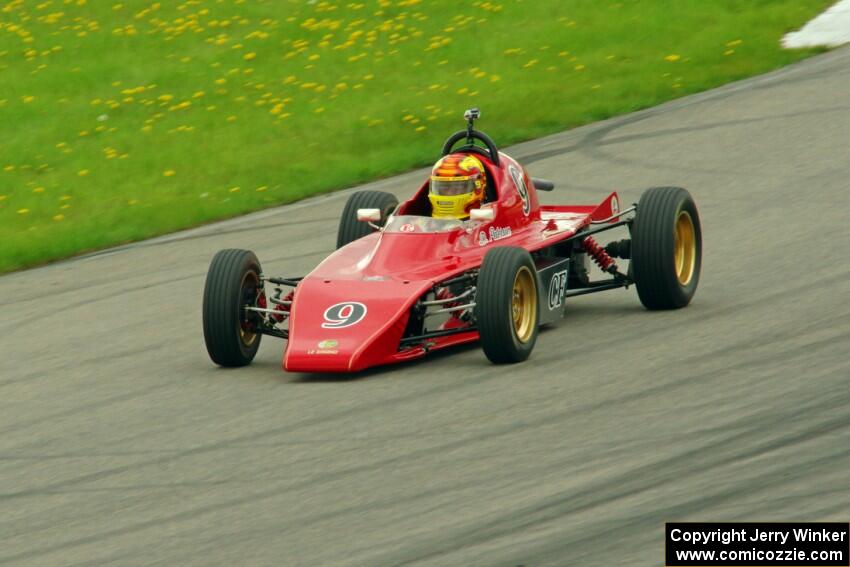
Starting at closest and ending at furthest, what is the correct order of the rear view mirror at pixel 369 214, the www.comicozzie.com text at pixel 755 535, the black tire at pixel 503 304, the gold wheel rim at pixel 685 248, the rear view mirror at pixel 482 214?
1. the www.comicozzie.com text at pixel 755 535
2. the black tire at pixel 503 304
3. the rear view mirror at pixel 482 214
4. the rear view mirror at pixel 369 214
5. the gold wheel rim at pixel 685 248

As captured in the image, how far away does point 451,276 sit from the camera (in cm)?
1044

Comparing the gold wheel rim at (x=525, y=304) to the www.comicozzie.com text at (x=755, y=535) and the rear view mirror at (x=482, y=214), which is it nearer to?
the rear view mirror at (x=482, y=214)

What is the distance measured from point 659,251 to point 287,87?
1155 cm

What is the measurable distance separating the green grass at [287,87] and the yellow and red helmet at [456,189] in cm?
604

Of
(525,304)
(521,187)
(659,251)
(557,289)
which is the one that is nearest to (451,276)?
(525,304)

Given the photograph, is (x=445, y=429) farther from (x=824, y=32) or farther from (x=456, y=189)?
(x=824, y=32)

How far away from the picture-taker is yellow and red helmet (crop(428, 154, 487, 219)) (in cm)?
1121

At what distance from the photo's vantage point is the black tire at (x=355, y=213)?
40.0 feet

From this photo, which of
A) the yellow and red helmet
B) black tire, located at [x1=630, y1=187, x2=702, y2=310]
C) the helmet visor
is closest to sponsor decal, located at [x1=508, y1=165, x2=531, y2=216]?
the yellow and red helmet

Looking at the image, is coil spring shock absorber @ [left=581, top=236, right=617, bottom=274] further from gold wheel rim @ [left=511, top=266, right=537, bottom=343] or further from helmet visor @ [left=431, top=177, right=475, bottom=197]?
gold wheel rim @ [left=511, top=266, right=537, bottom=343]

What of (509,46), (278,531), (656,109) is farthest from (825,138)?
(278,531)

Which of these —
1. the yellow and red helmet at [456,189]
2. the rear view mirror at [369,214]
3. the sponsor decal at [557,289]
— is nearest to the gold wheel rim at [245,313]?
the rear view mirror at [369,214]

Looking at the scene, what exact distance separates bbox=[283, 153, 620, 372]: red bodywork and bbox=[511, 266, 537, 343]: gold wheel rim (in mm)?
375

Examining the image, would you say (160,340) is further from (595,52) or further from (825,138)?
(595,52)
